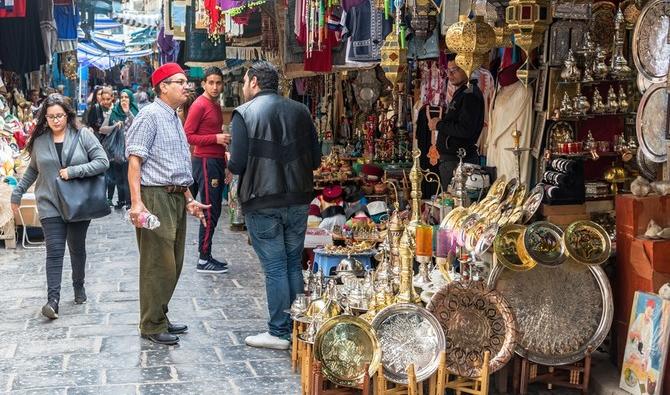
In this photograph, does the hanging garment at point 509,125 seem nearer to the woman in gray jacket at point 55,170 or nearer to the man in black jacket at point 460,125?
the man in black jacket at point 460,125

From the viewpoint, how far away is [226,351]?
19.7 ft

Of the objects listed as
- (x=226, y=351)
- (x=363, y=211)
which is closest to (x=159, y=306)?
(x=226, y=351)

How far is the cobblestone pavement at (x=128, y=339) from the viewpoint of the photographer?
17.5ft

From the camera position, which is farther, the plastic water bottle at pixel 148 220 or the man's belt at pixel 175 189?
the man's belt at pixel 175 189

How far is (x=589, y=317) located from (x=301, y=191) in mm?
1916

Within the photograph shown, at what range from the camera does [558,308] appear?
5172 millimetres

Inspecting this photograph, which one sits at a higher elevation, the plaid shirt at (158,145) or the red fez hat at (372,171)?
the plaid shirt at (158,145)

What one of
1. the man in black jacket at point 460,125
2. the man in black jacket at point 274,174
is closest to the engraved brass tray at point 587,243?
the man in black jacket at point 274,174

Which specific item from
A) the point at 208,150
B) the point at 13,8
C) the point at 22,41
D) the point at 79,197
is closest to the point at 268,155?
the point at 79,197

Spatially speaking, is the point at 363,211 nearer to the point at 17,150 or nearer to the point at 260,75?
the point at 260,75

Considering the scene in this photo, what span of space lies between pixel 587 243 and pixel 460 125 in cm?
246

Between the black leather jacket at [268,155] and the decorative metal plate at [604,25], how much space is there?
2.15 metres

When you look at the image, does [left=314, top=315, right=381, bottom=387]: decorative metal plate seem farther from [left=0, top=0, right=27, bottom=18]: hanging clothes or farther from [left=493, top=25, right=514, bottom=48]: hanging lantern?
[left=0, top=0, right=27, bottom=18]: hanging clothes

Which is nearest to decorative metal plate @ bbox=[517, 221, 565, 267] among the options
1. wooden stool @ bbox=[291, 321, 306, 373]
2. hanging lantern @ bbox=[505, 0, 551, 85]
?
hanging lantern @ bbox=[505, 0, 551, 85]
